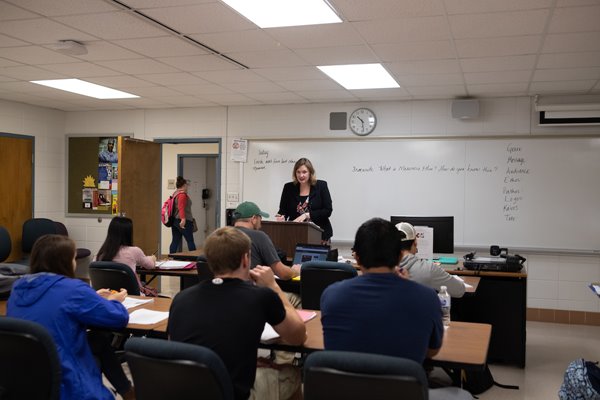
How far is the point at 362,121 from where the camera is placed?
7.18 meters

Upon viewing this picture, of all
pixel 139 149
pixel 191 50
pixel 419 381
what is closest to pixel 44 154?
pixel 139 149

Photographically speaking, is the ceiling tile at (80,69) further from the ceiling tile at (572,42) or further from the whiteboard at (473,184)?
the ceiling tile at (572,42)

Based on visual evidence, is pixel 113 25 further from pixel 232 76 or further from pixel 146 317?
pixel 146 317

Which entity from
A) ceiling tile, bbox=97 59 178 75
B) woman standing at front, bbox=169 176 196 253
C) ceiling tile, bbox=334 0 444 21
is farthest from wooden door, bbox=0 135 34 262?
ceiling tile, bbox=334 0 444 21

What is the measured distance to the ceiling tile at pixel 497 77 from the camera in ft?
17.8

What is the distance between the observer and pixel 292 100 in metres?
7.21

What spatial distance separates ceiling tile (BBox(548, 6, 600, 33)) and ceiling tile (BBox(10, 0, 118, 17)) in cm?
293

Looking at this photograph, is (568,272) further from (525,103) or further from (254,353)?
(254,353)

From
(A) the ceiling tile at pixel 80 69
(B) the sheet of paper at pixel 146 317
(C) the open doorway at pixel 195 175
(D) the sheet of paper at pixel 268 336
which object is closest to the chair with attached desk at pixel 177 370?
(D) the sheet of paper at pixel 268 336

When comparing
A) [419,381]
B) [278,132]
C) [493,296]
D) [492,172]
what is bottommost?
[493,296]

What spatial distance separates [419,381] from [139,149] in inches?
267

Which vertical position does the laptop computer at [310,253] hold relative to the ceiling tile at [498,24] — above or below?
below

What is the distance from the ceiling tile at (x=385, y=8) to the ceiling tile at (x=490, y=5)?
0.08 metres

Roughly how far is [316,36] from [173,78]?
2.21 metres
